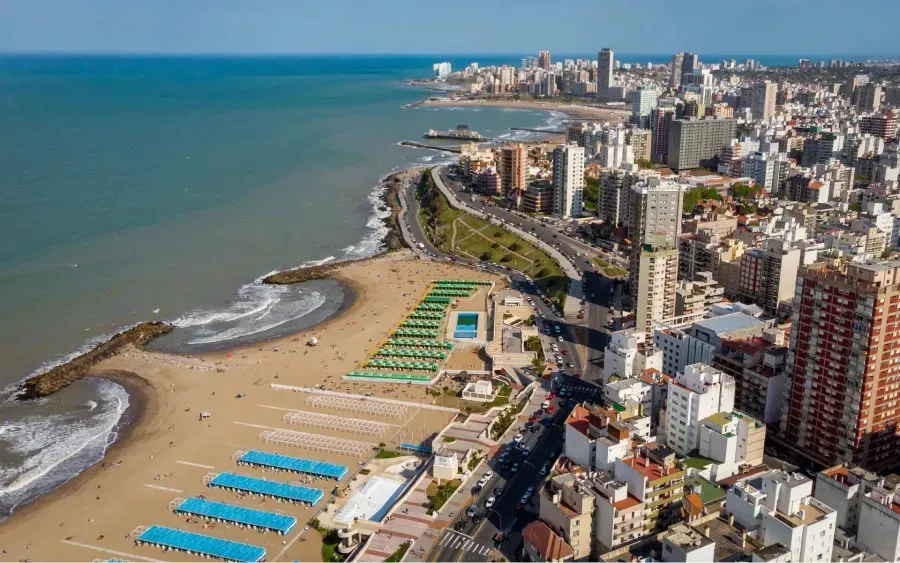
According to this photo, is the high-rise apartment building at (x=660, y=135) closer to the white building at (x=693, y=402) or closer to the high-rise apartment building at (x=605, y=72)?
the white building at (x=693, y=402)

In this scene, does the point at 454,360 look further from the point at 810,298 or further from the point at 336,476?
the point at 810,298

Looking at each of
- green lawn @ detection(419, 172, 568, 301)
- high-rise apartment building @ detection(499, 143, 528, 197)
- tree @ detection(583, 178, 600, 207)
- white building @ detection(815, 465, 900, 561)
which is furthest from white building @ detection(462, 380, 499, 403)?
tree @ detection(583, 178, 600, 207)

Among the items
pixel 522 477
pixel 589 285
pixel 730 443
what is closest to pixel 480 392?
→ pixel 522 477

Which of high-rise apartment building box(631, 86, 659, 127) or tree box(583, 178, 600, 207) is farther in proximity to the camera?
high-rise apartment building box(631, 86, 659, 127)

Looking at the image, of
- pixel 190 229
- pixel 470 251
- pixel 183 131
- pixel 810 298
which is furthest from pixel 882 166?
pixel 183 131

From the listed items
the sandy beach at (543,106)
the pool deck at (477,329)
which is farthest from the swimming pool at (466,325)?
the sandy beach at (543,106)

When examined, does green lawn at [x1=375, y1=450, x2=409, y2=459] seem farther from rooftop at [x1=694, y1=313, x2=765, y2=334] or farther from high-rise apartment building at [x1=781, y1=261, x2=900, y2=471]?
high-rise apartment building at [x1=781, y1=261, x2=900, y2=471]
